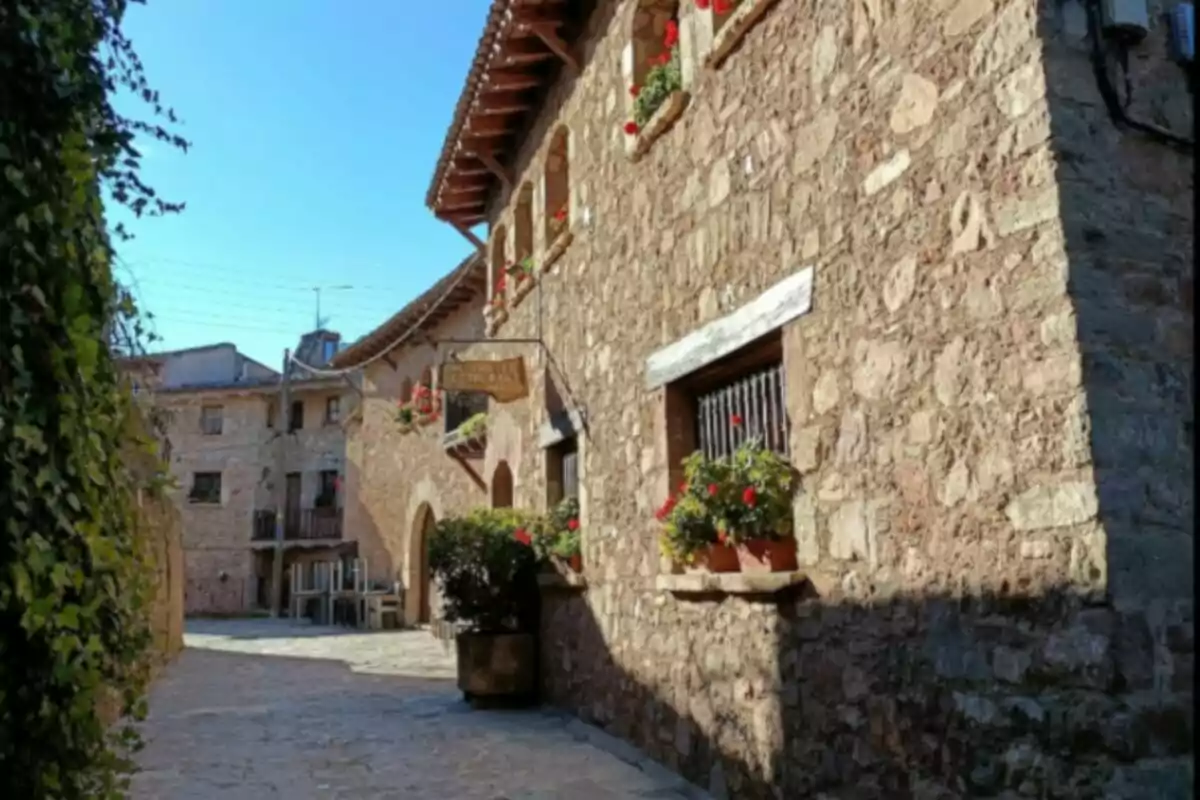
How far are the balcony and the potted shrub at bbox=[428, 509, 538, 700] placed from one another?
4920 mm

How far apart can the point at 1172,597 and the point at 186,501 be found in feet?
90.8

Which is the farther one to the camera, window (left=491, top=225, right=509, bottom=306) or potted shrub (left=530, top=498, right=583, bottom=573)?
window (left=491, top=225, right=509, bottom=306)

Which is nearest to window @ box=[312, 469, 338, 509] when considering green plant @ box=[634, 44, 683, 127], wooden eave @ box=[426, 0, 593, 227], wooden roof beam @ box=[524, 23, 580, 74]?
Result: wooden eave @ box=[426, 0, 593, 227]

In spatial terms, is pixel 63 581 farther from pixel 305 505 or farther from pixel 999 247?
pixel 305 505

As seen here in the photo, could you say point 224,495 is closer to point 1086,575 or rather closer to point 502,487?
point 502,487

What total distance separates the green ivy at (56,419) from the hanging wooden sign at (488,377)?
18.6 ft

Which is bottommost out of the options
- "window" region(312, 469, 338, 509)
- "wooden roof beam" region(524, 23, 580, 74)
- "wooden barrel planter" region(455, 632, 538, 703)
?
"wooden barrel planter" region(455, 632, 538, 703)

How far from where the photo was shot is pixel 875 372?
3.50 m

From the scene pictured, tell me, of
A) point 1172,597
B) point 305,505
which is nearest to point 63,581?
point 1172,597

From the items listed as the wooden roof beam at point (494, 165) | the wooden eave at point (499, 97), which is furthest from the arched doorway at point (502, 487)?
the wooden roof beam at point (494, 165)

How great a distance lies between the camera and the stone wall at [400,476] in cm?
1548

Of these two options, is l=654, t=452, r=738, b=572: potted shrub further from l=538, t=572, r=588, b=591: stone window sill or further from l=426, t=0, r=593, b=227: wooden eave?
l=426, t=0, r=593, b=227: wooden eave

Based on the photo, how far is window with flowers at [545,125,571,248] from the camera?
25.5ft

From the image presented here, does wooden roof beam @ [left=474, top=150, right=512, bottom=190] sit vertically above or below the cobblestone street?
above
